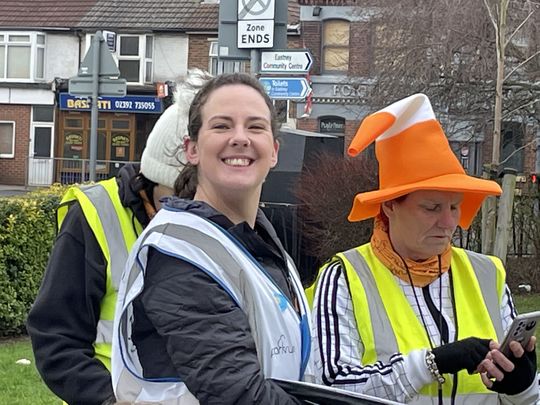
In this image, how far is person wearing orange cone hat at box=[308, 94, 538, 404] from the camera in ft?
8.39

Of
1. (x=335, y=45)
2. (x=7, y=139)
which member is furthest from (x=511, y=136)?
(x=7, y=139)

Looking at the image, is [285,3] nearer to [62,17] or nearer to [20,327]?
[20,327]

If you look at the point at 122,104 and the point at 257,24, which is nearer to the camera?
the point at 257,24

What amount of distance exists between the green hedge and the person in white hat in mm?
6328

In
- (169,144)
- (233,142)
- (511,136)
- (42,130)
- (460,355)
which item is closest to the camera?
(233,142)

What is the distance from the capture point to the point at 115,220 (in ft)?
9.38

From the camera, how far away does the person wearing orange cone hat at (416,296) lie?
2559 millimetres

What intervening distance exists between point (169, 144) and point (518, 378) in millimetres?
1267

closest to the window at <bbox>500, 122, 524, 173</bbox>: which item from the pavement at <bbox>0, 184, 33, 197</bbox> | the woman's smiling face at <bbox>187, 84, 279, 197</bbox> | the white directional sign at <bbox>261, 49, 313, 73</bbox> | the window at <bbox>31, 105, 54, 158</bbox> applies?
the white directional sign at <bbox>261, 49, 313, 73</bbox>

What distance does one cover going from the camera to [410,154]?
9.30 ft

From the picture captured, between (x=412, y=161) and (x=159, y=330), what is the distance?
120cm

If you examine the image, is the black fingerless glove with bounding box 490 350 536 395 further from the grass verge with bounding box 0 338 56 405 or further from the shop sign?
the shop sign

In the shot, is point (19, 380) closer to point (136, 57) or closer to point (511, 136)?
point (511, 136)

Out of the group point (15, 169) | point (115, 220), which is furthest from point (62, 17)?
Result: point (115, 220)
